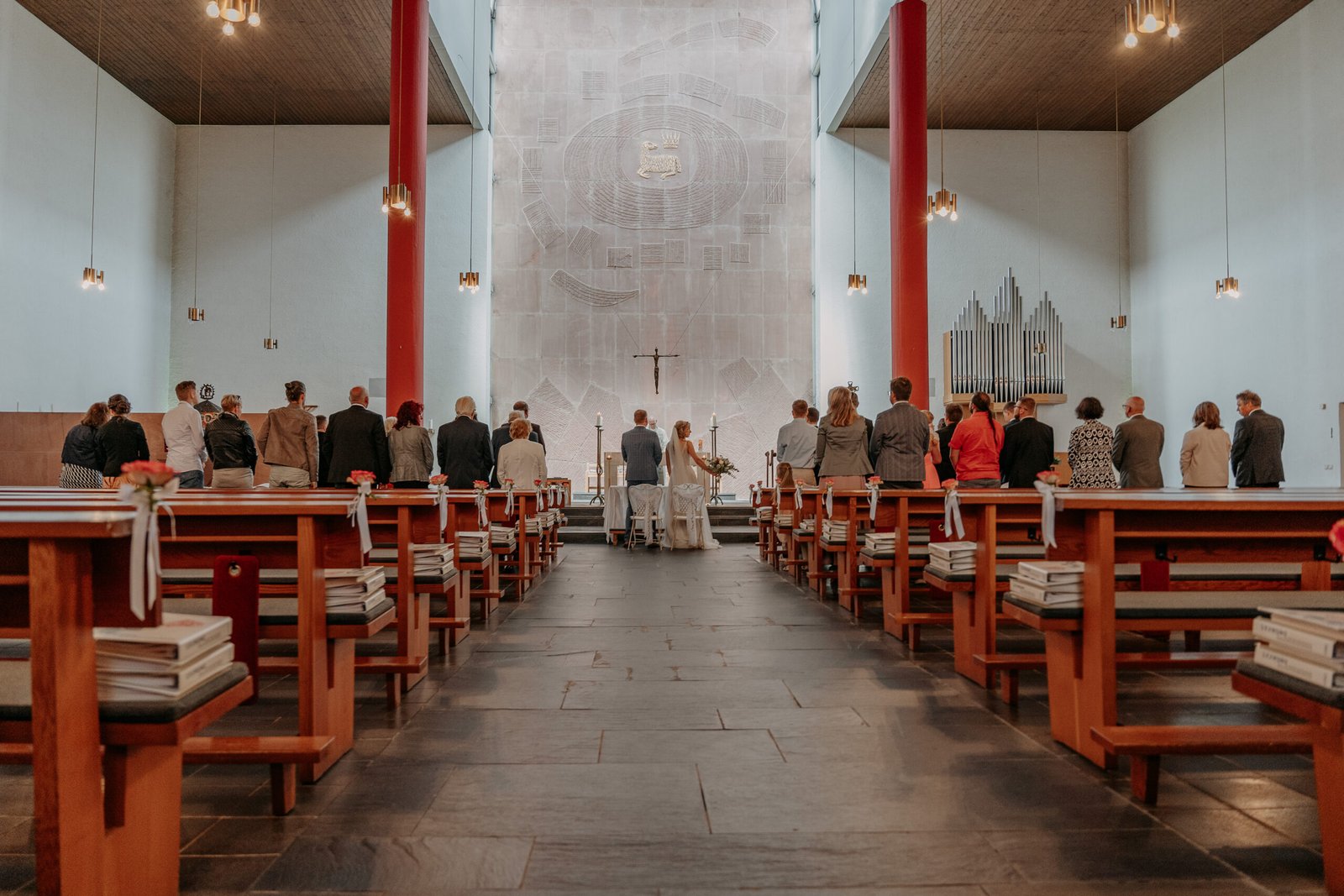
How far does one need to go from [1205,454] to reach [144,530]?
24.6 feet

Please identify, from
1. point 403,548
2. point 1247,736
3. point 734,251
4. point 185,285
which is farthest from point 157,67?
point 1247,736

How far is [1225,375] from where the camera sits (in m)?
11.8

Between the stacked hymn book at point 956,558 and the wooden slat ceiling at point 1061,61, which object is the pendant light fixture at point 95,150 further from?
the stacked hymn book at point 956,558

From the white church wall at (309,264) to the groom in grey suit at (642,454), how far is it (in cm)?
538

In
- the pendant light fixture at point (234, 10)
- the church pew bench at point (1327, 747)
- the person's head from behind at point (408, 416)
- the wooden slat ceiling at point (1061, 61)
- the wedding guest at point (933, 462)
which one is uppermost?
the wooden slat ceiling at point (1061, 61)

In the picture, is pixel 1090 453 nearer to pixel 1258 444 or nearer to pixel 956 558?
pixel 1258 444

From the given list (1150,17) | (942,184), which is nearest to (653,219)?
A: (942,184)

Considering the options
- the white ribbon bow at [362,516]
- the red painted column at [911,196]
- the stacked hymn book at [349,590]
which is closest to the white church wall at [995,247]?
the red painted column at [911,196]

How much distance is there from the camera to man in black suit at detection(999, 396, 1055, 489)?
6.07m

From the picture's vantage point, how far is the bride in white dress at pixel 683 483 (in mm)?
9086

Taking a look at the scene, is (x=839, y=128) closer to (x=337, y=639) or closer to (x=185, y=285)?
(x=185, y=285)

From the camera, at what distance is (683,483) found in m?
9.25

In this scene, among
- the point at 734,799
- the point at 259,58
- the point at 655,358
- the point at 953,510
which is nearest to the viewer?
the point at 734,799

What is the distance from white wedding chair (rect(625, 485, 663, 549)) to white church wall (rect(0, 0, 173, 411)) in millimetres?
6933
